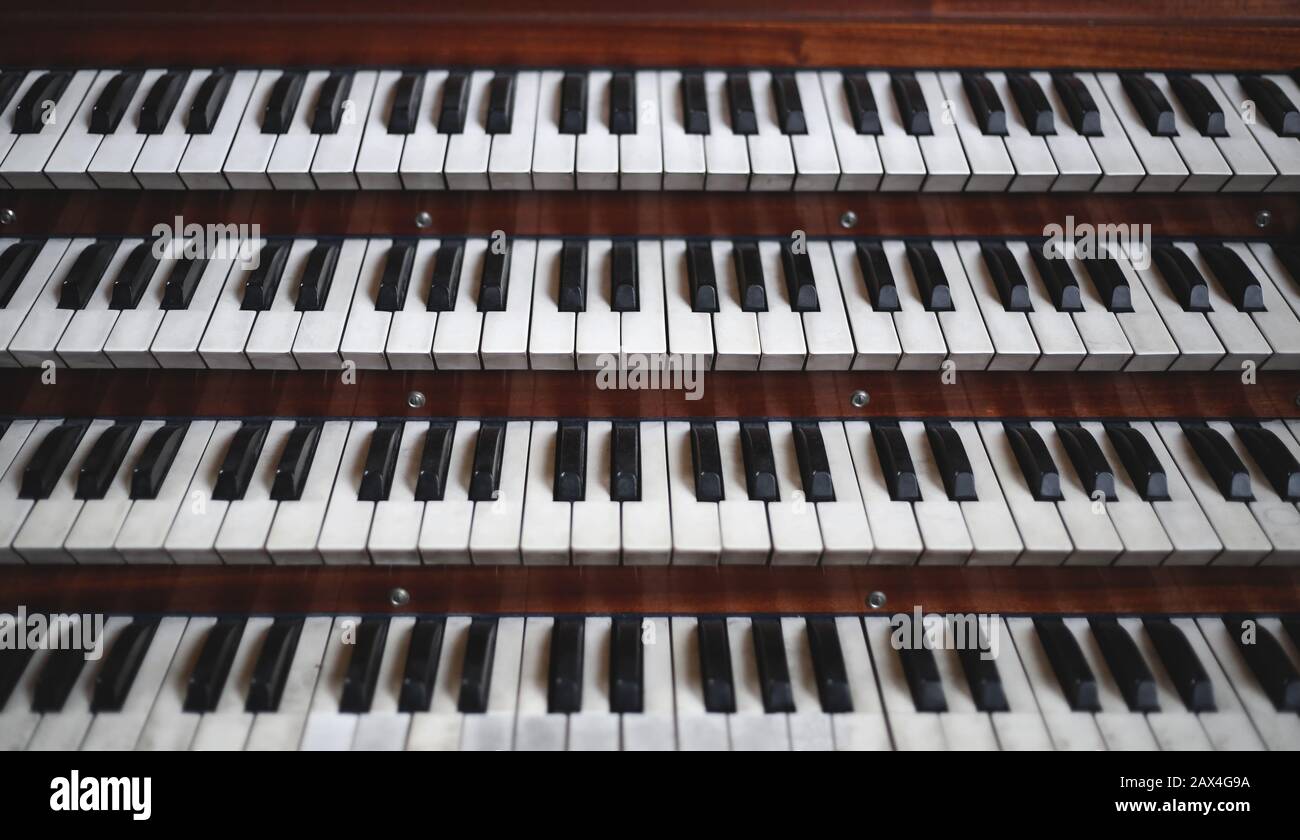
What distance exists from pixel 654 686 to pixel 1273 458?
4.61ft

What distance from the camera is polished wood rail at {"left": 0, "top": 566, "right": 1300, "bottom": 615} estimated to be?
2020 millimetres

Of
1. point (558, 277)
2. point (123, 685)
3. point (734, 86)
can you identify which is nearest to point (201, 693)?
point (123, 685)

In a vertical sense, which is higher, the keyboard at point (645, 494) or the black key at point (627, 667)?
the keyboard at point (645, 494)

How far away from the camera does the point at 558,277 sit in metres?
2.09

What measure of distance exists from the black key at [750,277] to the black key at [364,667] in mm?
1054

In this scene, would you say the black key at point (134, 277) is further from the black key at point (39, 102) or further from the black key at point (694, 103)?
the black key at point (694, 103)

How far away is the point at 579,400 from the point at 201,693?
0.97m

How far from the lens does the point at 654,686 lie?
191 centimetres

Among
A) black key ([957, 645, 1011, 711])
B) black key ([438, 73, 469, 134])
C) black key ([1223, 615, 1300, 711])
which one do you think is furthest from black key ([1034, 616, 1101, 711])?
black key ([438, 73, 469, 134])

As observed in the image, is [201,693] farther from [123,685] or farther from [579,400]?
[579,400]

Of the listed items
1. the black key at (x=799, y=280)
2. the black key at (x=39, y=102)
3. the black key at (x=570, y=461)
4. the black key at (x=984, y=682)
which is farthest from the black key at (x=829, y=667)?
the black key at (x=39, y=102)

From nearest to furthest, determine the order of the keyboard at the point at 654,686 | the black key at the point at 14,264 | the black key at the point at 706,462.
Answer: the keyboard at the point at 654,686 → the black key at the point at 706,462 → the black key at the point at 14,264

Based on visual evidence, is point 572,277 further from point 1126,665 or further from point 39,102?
point 1126,665

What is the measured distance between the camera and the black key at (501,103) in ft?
6.86
